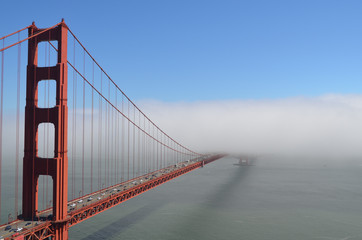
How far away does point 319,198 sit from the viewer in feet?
212

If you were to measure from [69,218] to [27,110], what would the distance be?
1002 cm

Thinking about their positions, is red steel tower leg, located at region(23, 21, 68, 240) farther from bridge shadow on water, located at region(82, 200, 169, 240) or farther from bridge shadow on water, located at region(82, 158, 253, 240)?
bridge shadow on water, located at region(82, 158, 253, 240)

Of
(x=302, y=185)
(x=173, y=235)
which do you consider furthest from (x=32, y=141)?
(x=302, y=185)

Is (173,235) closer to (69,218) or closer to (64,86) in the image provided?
(69,218)

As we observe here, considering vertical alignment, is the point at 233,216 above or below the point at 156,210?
below

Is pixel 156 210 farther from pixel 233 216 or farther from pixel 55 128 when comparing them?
pixel 55 128

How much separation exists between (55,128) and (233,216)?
3658 cm

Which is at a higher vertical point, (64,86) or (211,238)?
(64,86)

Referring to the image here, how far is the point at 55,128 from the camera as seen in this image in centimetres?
2278

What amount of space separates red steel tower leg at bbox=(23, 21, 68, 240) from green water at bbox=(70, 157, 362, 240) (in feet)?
52.2

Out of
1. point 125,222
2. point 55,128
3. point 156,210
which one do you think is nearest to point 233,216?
point 156,210

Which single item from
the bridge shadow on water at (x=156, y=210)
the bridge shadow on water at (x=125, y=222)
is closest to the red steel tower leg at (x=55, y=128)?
the bridge shadow on water at (x=125, y=222)

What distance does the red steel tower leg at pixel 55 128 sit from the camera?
74.4 feet

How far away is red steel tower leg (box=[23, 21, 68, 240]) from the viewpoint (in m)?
22.7
